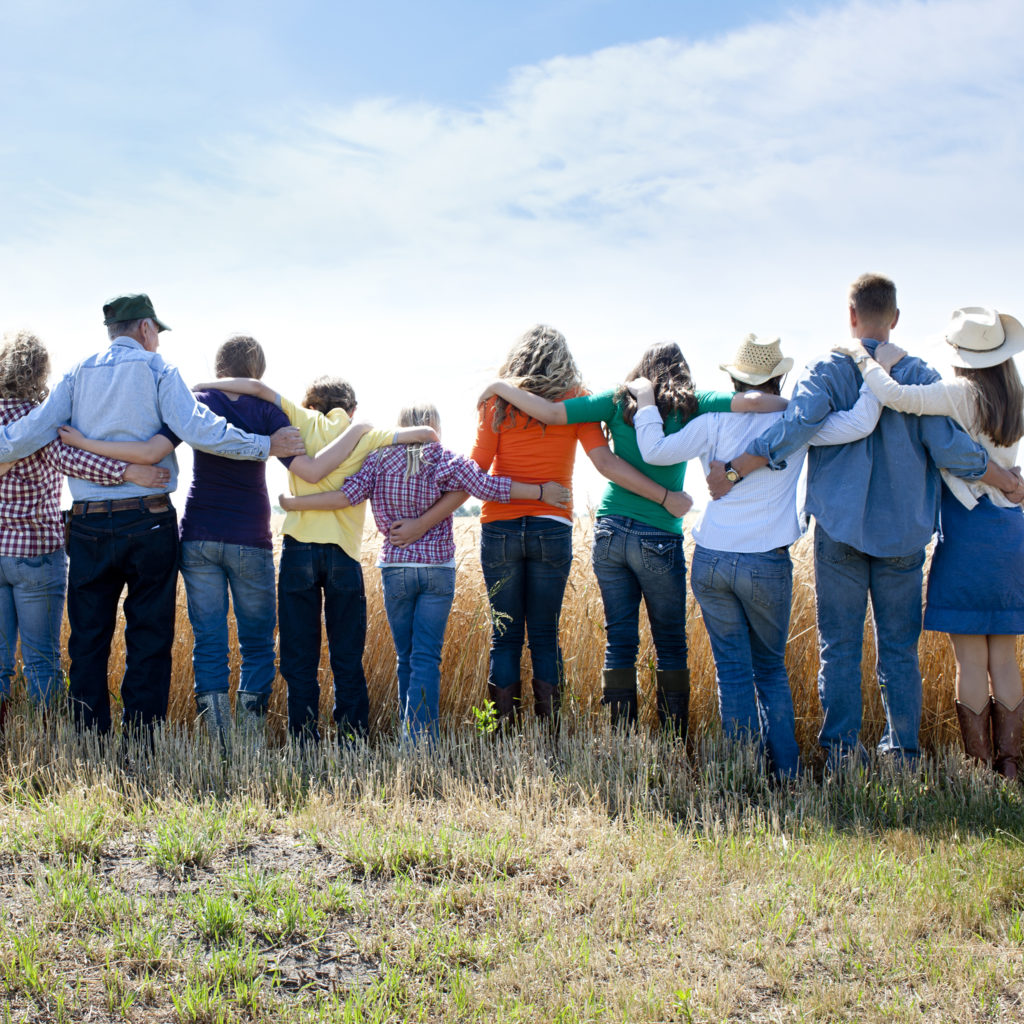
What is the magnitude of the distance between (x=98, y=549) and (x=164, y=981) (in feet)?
8.05

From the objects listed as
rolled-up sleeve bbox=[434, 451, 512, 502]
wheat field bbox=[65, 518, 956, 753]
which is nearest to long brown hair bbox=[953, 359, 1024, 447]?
wheat field bbox=[65, 518, 956, 753]

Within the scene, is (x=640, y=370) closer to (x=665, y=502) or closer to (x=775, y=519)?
(x=665, y=502)

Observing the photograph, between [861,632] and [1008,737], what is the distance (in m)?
0.93

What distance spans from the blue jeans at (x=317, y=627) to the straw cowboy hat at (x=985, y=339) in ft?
10.5

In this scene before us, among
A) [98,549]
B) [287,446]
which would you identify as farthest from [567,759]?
[98,549]

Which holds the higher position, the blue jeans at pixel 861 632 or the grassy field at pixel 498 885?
the blue jeans at pixel 861 632

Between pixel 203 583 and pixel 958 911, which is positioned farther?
pixel 203 583

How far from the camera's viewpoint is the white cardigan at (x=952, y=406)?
4535 millimetres

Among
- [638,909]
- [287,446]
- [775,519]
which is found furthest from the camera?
[287,446]

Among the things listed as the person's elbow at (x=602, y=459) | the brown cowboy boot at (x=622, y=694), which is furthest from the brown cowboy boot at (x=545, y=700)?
the person's elbow at (x=602, y=459)

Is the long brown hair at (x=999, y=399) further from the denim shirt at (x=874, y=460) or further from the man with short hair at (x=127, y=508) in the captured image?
the man with short hair at (x=127, y=508)

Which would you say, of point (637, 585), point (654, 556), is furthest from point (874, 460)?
point (637, 585)

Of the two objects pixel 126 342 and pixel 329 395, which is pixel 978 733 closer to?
pixel 329 395

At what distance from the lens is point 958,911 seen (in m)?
3.45
